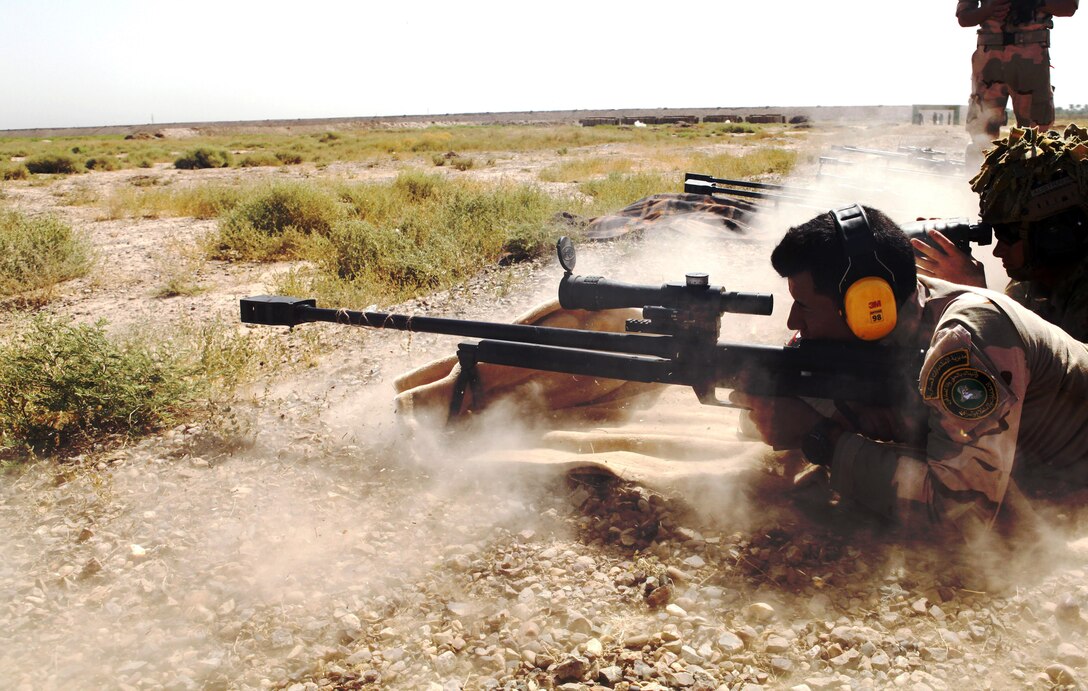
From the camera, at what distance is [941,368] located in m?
2.15

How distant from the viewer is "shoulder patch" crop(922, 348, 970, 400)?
211 centimetres

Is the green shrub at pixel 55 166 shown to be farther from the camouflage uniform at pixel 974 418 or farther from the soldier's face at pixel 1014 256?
the camouflage uniform at pixel 974 418

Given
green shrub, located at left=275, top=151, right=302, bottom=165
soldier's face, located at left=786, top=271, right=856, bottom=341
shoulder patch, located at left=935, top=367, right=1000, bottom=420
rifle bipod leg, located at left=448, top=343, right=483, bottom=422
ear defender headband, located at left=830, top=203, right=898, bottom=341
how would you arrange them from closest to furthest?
shoulder patch, located at left=935, top=367, right=1000, bottom=420 → ear defender headband, located at left=830, top=203, right=898, bottom=341 → soldier's face, located at left=786, top=271, right=856, bottom=341 → rifle bipod leg, located at left=448, top=343, right=483, bottom=422 → green shrub, located at left=275, top=151, right=302, bottom=165

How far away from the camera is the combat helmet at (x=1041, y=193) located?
2.80 metres

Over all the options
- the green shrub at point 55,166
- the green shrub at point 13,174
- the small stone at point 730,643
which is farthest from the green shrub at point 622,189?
the green shrub at point 55,166

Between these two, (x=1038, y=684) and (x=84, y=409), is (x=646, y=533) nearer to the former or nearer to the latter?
(x=1038, y=684)

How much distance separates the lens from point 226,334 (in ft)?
18.9

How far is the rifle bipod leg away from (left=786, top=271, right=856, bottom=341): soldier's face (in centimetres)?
131

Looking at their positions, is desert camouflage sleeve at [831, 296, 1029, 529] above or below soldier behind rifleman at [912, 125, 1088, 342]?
below

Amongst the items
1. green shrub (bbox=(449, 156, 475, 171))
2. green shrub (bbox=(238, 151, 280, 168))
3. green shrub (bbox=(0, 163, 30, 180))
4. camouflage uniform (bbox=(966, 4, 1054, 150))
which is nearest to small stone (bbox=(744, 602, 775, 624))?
camouflage uniform (bbox=(966, 4, 1054, 150))

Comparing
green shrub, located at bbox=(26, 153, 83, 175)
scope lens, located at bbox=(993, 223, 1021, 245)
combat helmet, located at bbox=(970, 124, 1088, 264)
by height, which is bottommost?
scope lens, located at bbox=(993, 223, 1021, 245)

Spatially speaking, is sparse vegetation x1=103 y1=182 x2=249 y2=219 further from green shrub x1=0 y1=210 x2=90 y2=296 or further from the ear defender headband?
the ear defender headband

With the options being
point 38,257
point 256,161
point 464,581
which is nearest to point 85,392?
point 464,581

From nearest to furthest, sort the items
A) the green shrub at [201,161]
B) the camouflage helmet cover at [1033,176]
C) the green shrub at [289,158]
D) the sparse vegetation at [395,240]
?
1. the camouflage helmet cover at [1033,176]
2. the sparse vegetation at [395,240]
3. the green shrub at [201,161]
4. the green shrub at [289,158]
